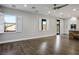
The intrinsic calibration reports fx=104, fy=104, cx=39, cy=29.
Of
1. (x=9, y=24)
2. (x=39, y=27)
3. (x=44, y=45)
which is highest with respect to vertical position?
(x=9, y=24)

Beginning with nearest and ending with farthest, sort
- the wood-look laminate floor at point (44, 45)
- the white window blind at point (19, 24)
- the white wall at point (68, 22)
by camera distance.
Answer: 1. the white wall at point (68, 22)
2. the wood-look laminate floor at point (44, 45)
3. the white window blind at point (19, 24)

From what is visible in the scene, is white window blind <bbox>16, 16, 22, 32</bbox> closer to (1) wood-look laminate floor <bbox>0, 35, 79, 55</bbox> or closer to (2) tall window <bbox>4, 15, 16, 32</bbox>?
(2) tall window <bbox>4, 15, 16, 32</bbox>

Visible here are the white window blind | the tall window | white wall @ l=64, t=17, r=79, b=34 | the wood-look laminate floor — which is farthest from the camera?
the white window blind

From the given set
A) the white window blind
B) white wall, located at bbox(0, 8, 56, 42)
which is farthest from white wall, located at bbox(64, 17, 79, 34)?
the white window blind

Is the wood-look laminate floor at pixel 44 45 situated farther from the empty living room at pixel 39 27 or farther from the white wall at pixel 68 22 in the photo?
the white wall at pixel 68 22

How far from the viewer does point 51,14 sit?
163 inches

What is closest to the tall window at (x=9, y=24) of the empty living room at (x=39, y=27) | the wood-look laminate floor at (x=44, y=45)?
the empty living room at (x=39, y=27)

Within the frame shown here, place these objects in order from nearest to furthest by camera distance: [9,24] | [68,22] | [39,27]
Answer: [9,24], [68,22], [39,27]

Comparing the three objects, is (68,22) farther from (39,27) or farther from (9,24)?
(9,24)

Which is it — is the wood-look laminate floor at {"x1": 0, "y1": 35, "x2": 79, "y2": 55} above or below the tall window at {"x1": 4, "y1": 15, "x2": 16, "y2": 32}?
below

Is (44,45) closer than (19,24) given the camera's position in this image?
No

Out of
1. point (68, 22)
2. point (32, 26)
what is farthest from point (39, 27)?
point (68, 22)

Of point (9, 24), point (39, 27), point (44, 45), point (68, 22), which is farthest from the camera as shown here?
point (44, 45)
